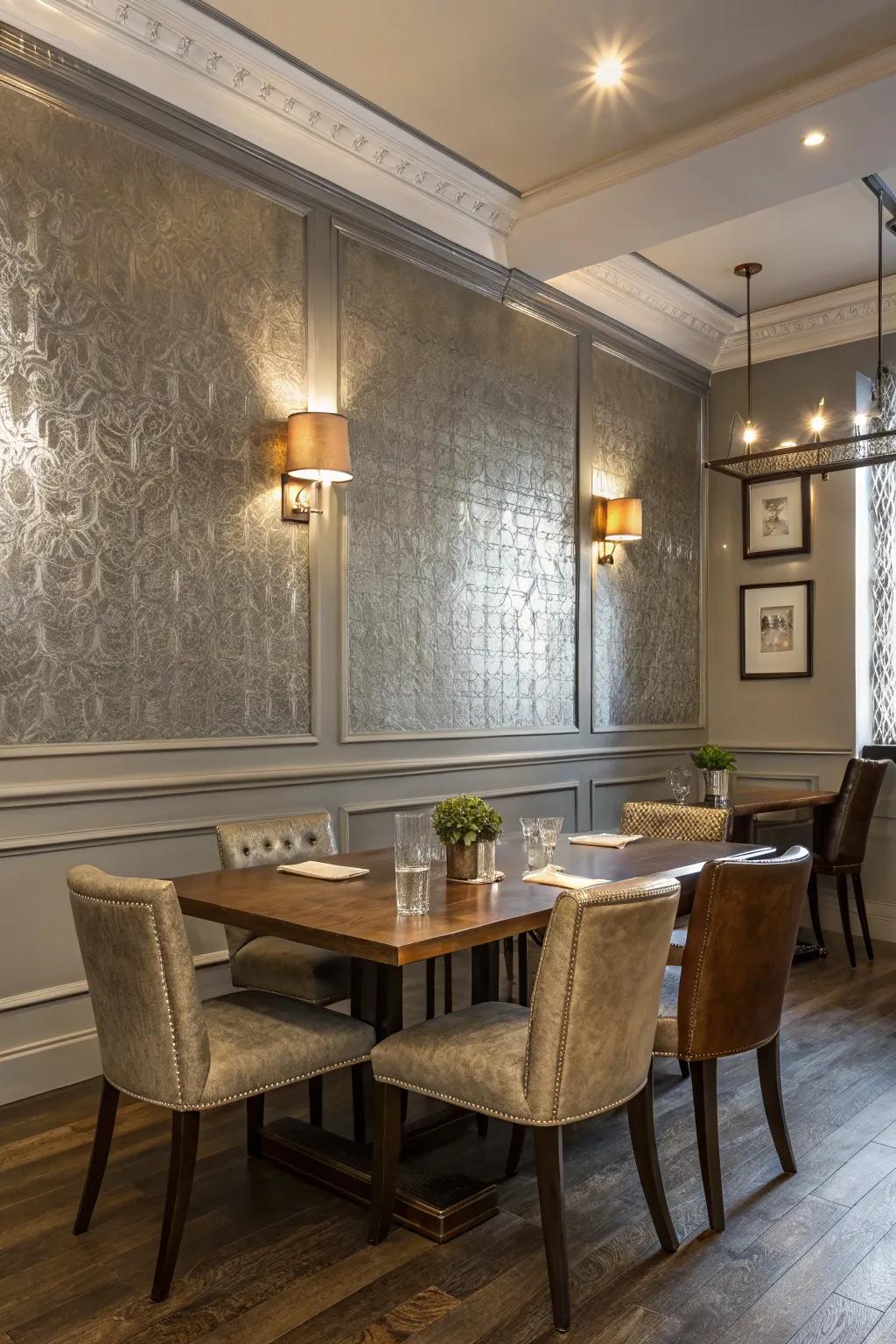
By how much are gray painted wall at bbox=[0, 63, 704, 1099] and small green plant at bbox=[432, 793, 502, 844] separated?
1144mm

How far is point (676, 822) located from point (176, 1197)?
2.30 metres

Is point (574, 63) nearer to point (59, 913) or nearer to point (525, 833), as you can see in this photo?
point (525, 833)

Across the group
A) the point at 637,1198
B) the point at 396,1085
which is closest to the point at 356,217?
the point at 396,1085

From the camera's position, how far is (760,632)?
6.03 m

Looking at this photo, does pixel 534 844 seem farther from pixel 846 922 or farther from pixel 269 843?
pixel 846 922

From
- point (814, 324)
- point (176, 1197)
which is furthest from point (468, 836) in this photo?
point (814, 324)

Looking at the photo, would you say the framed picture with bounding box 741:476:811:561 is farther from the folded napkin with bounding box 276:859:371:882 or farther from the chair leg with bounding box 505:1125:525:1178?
the chair leg with bounding box 505:1125:525:1178

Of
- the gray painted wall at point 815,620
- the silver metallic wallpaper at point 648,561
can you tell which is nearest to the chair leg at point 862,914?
the gray painted wall at point 815,620

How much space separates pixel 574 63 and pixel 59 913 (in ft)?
10.7

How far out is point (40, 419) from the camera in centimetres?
302

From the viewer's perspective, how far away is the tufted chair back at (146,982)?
1947 millimetres

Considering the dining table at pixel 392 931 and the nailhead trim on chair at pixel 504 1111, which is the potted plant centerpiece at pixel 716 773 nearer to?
the dining table at pixel 392 931

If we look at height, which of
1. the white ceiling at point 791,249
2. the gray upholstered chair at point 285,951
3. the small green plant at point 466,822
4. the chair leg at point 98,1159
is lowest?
the chair leg at point 98,1159

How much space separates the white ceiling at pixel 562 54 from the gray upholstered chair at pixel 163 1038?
2830 mm
